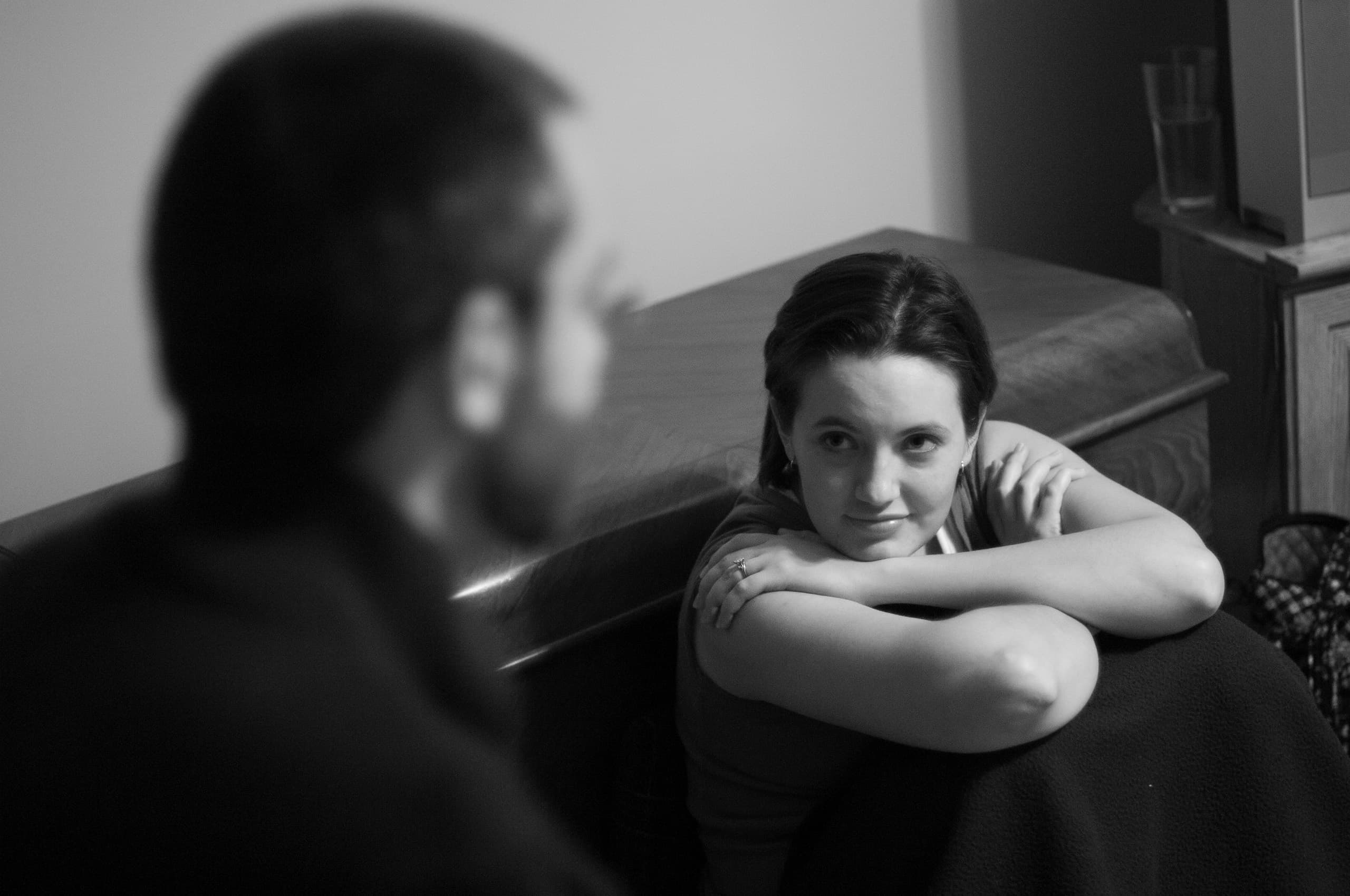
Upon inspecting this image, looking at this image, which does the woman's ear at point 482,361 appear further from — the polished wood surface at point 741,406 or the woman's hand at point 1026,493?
the woman's hand at point 1026,493

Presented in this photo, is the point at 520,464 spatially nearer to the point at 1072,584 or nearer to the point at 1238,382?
the point at 1072,584

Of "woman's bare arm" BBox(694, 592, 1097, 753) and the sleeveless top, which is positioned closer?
"woman's bare arm" BBox(694, 592, 1097, 753)

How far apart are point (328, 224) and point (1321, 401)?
1.29 m

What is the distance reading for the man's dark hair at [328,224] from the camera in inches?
18.6

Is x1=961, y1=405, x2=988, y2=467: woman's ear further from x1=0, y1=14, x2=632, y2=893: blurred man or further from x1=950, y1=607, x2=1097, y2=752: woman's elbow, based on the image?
x1=0, y1=14, x2=632, y2=893: blurred man

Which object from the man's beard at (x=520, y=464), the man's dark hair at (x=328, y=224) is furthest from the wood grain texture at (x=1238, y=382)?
the man's dark hair at (x=328, y=224)

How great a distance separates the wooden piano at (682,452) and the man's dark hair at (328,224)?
0.36 ft

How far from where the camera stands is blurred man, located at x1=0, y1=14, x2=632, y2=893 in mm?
424

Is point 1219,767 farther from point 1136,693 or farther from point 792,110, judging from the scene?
point 792,110

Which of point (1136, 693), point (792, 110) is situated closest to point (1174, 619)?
point (1136, 693)

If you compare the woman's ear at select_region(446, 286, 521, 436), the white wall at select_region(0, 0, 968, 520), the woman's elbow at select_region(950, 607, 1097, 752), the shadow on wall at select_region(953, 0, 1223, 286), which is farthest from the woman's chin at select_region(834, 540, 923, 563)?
the shadow on wall at select_region(953, 0, 1223, 286)

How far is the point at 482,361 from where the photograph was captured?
0.53 metres

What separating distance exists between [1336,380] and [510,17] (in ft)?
3.81

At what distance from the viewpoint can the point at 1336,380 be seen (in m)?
1.46
